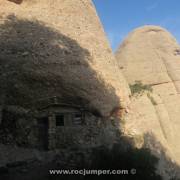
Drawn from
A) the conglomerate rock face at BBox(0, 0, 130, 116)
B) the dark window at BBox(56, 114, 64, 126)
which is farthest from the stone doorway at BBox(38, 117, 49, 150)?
the conglomerate rock face at BBox(0, 0, 130, 116)

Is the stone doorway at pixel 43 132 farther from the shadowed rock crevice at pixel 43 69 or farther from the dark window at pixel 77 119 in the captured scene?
the dark window at pixel 77 119

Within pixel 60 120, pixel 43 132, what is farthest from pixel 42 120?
pixel 60 120

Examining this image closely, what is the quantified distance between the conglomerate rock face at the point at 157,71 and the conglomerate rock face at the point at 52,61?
588cm

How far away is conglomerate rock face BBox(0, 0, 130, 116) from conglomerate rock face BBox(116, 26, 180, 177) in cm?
588

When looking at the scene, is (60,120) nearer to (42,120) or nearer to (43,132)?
(42,120)

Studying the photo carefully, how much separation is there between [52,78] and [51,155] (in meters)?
3.11

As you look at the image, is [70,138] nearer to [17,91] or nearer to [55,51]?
[17,91]

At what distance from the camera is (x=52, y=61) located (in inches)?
→ 440

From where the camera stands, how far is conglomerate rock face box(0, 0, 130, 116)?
10695mm

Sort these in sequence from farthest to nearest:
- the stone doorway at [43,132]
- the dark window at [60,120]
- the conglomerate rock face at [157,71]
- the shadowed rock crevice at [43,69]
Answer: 1. the conglomerate rock face at [157,71]
2. the dark window at [60,120]
3. the shadowed rock crevice at [43,69]
4. the stone doorway at [43,132]

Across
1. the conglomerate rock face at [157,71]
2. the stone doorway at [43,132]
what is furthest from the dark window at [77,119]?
the conglomerate rock face at [157,71]

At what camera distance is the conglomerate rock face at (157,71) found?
59.5 feet

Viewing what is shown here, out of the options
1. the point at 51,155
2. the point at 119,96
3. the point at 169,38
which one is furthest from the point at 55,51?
the point at 169,38

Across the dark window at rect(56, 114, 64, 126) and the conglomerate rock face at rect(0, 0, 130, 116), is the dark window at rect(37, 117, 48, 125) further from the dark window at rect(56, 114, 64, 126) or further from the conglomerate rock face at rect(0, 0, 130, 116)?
the conglomerate rock face at rect(0, 0, 130, 116)
